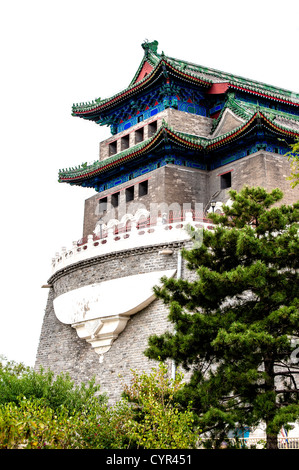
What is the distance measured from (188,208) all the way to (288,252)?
43.2 ft

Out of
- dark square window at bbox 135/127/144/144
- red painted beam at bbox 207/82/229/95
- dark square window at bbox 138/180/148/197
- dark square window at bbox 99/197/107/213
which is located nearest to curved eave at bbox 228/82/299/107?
red painted beam at bbox 207/82/229/95

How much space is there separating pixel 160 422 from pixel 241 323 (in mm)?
2679

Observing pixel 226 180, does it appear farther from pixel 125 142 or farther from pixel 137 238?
pixel 137 238

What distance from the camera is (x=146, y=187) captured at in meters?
28.3

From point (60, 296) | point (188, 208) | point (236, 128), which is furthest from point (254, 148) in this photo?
point (60, 296)

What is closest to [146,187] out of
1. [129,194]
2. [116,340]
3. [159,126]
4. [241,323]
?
[129,194]

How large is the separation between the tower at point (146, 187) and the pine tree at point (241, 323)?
6.68m

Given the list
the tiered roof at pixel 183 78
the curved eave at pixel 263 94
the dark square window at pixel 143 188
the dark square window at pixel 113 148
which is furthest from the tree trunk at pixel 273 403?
the dark square window at pixel 113 148

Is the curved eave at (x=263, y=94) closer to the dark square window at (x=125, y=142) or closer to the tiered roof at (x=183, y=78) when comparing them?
the tiered roof at (x=183, y=78)

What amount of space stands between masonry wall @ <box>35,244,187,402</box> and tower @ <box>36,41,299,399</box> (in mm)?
38

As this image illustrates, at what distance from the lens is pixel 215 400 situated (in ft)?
43.0

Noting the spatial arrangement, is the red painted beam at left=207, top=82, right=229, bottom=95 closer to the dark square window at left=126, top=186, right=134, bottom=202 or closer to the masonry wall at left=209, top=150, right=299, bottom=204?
the masonry wall at left=209, top=150, right=299, bottom=204

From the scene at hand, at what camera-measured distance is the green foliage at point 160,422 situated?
1148 cm
